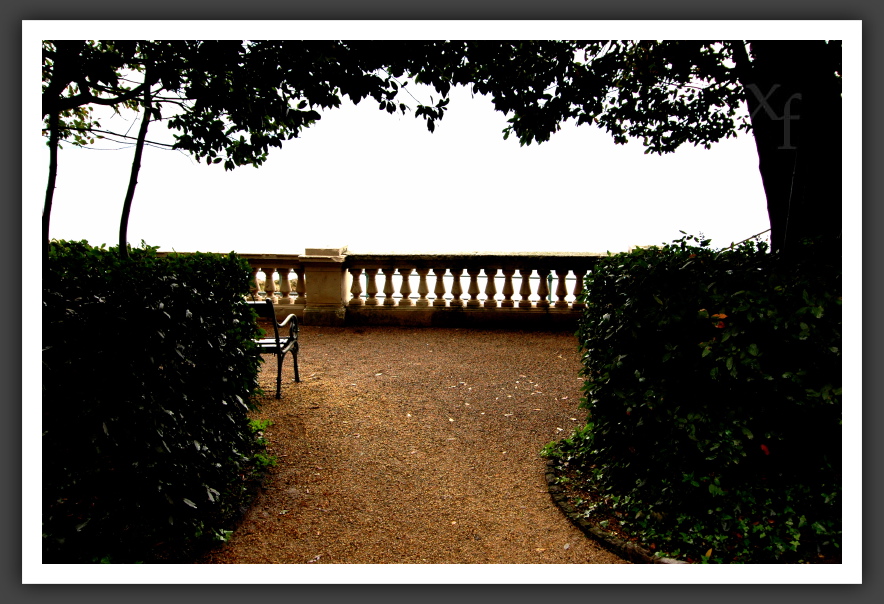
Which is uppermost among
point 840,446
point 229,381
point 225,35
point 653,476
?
point 225,35

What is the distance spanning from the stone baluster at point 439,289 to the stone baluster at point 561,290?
71.5 inches

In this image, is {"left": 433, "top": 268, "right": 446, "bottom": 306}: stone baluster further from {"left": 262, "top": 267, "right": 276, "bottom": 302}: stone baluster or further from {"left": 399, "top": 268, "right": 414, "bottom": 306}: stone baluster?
{"left": 262, "top": 267, "right": 276, "bottom": 302}: stone baluster

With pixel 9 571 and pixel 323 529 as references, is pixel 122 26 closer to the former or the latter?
pixel 9 571

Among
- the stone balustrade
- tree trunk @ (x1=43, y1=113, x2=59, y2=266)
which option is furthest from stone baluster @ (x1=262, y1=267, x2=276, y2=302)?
tree trunk @ (x1=43, y1=113, x2=59, y2=266)

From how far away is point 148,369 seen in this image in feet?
10.2

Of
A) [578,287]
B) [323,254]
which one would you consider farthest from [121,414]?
[578,287]

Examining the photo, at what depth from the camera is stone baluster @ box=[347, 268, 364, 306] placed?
945cm

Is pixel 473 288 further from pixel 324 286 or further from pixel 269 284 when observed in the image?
pixel 269 284

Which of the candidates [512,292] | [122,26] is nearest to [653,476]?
[122,26]

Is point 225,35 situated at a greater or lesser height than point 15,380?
greater

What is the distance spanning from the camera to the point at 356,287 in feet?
31.2

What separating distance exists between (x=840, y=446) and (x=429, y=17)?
3152 mm

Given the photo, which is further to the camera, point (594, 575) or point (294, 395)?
point (294, 395)

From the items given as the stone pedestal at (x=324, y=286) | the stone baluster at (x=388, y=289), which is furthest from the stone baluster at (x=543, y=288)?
the stone pedestal at (x=324, y=286)
